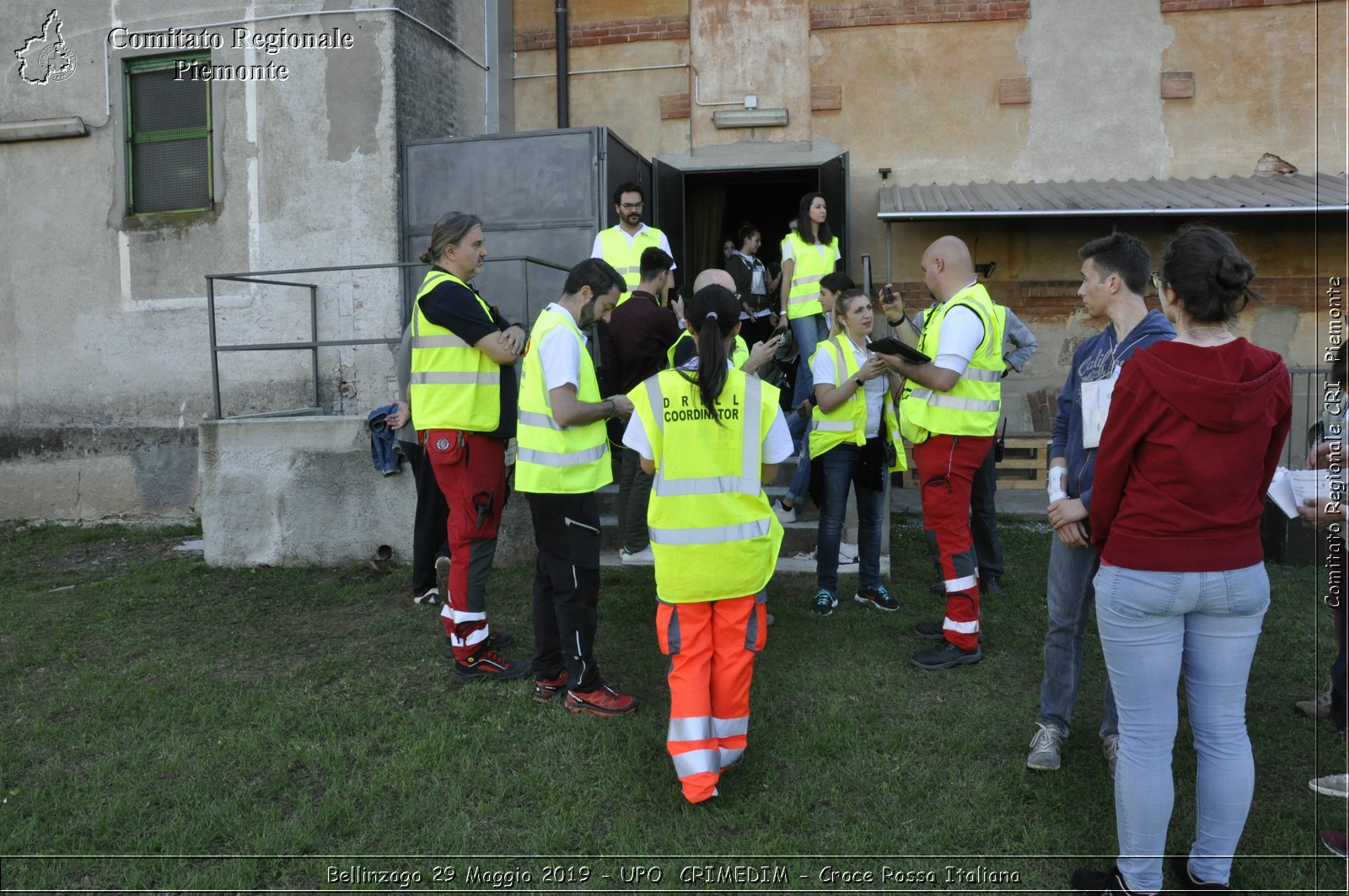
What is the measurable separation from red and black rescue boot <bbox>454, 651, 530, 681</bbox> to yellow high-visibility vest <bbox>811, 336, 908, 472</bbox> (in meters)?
2.10

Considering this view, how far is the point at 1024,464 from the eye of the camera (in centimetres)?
917

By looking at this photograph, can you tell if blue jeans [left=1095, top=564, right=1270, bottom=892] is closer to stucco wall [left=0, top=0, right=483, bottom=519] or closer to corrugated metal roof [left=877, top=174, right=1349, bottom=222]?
corrugated metal roof [left=877, top=174, right=1349, bottom=222]

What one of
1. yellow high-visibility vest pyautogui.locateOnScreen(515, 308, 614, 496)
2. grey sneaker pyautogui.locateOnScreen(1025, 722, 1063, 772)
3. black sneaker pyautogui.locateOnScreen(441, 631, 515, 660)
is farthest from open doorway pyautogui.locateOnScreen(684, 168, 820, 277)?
grey sneaker pyautogui.locateOnScreen(1025, 722, 1063, 772)

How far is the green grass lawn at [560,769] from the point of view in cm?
311

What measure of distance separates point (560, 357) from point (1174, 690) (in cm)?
259

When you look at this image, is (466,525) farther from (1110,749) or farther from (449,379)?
(1110,749)

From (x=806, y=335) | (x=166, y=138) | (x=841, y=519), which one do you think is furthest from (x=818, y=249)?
(x=166, y=138)

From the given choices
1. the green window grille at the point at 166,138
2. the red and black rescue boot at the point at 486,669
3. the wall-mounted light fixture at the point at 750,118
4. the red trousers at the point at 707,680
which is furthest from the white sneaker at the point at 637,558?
the green window grille at the point at 166,138

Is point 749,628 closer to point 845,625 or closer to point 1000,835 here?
point 1000,835

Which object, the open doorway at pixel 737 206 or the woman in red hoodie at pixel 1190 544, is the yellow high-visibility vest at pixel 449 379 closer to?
the woman in red hoodie at pixel 1190 544

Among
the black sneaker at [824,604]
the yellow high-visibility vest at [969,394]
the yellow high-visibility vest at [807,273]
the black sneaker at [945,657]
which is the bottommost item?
the black sneaker at [945,657]

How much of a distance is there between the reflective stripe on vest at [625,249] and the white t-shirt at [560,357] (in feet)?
10.3

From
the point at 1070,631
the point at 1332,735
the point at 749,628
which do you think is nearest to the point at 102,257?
the point at 749,628

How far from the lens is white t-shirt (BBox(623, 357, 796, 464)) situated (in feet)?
11.6
